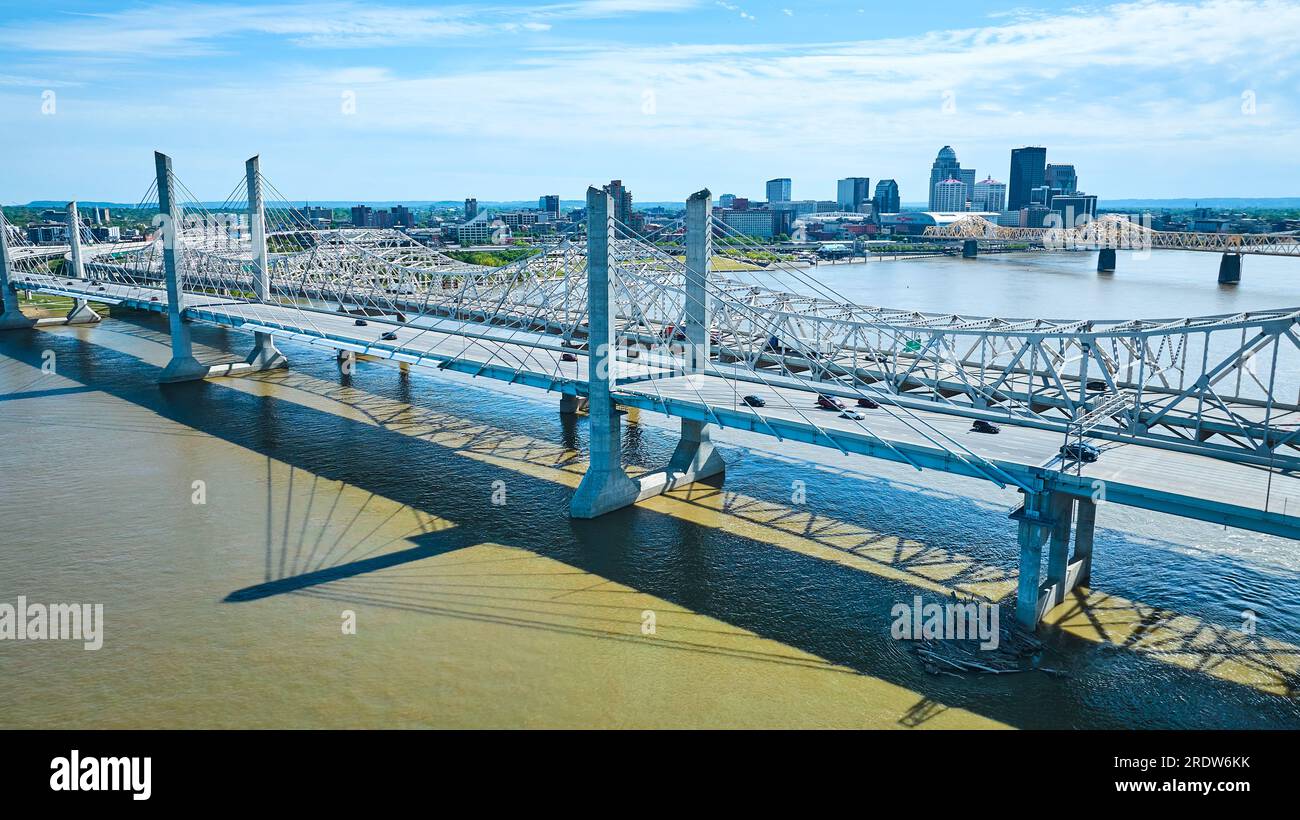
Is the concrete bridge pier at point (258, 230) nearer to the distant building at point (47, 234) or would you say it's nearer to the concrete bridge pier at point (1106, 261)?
the distant building at point (47, 234)

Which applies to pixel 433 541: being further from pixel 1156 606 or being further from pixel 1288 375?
pixel 1288 375

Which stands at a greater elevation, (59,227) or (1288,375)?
(59,227)

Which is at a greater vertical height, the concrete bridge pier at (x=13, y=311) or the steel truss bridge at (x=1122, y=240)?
the steel truss bridge at (x=1122, y=240)

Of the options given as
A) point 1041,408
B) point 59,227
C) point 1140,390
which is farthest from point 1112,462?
point 59,227

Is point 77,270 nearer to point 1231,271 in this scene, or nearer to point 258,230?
point 258,230

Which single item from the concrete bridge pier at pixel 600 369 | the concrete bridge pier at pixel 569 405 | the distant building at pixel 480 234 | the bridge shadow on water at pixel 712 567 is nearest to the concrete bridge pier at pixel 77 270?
the bridge shadow on water at pixel 712 567

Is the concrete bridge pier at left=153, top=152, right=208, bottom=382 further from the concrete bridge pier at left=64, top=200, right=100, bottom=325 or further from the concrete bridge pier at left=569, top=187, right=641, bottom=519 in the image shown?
the concrete bridge pier at left=569, top=187, right=641, bottom=519
